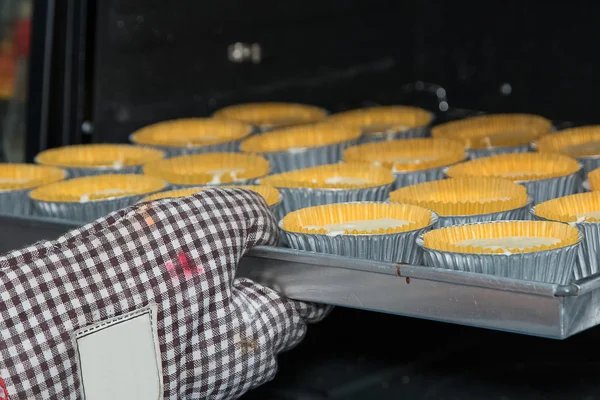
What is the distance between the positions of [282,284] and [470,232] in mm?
241

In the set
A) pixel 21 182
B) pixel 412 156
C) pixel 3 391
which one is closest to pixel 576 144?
pixel 412 156

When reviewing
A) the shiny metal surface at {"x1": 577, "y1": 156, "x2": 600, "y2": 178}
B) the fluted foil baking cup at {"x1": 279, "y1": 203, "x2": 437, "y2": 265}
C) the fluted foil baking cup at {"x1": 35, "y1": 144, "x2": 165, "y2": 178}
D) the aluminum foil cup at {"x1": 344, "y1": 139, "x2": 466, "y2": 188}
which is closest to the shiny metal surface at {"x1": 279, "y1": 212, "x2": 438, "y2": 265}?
the fluted foil baking cup at {"x1": 279, "y1": 203, "x2": 437, "y2": 265}

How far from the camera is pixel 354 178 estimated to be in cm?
168

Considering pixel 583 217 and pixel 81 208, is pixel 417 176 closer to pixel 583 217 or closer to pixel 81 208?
pixel 583 217

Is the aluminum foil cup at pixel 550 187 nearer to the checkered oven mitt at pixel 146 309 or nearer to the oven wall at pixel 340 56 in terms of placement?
the checkered oven mitt at pixel 146 309

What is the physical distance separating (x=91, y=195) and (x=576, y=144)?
2.76 feet

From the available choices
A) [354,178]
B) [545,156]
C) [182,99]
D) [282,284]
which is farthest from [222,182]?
[182,99]

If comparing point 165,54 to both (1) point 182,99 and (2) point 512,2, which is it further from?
(2) point 512,2

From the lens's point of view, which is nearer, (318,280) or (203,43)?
(318,280)

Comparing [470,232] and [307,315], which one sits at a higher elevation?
[470,232]

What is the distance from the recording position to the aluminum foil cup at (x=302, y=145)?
1.85 m

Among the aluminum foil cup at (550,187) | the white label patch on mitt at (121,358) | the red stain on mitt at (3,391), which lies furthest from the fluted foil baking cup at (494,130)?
the red stain on mitt at (3,391)

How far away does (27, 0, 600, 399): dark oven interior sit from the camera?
1.49 m

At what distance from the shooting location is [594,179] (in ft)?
5.11
